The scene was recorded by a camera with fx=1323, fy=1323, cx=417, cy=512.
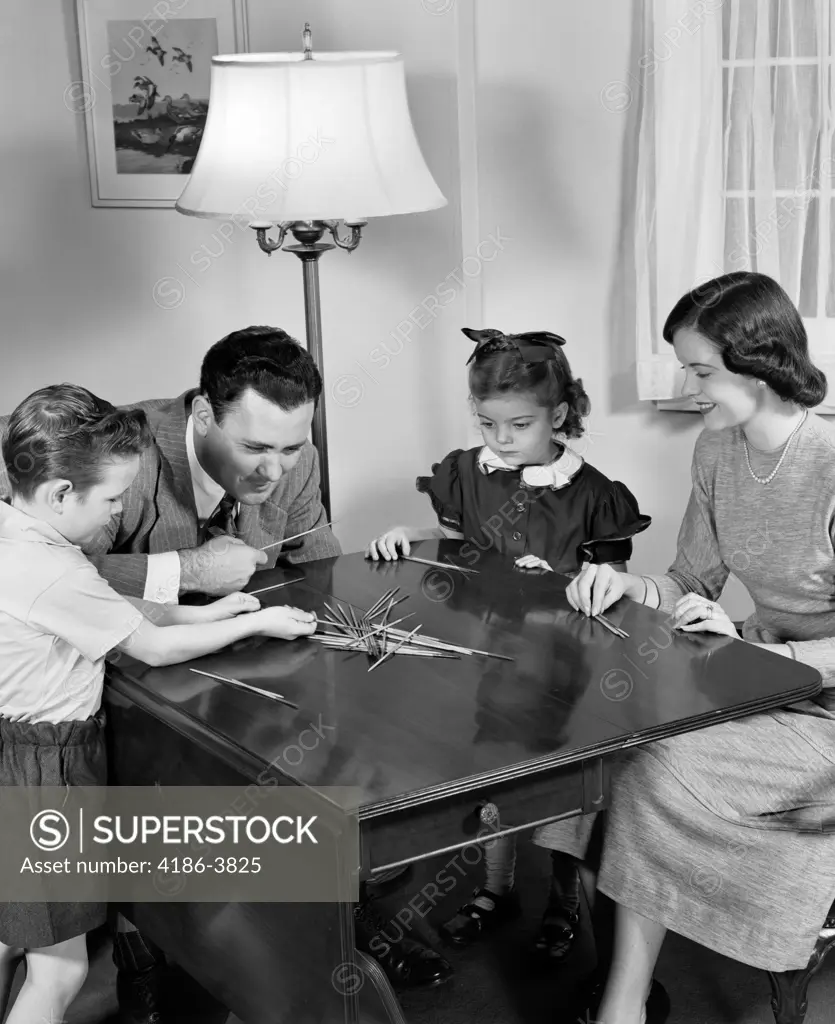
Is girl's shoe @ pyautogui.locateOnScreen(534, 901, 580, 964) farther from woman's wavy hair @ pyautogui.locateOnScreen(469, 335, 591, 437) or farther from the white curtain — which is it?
the white curtain

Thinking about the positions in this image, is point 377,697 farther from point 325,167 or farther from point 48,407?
point 325,167

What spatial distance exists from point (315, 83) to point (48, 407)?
1238mm

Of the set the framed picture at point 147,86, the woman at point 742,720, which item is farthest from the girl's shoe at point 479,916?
the framed picture at point 147,86

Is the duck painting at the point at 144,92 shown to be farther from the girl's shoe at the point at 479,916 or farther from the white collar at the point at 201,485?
the girl's shoe at the point at 479,916

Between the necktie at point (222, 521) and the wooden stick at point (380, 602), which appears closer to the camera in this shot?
the wooden stick at point (380, 602)

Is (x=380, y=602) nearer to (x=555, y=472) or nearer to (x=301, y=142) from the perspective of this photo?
(x=555, y=472)

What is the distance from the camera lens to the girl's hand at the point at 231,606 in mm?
2422

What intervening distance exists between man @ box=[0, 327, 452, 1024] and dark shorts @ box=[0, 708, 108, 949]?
0.39 meters

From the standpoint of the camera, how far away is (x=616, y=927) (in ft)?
7.48

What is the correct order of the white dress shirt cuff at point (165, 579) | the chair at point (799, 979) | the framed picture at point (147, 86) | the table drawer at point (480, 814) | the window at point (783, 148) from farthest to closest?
the framed picture at point (147, 86), the window at point (783, 148), the white dress shirt cuff at point (165, 579), the chair at point (799, 979), the table drawer at point (480, 814)

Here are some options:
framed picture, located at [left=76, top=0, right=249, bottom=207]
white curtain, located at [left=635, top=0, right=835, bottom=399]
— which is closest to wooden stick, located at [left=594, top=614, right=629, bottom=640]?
white curtain, located at [left=635, top=0, right=835, bottom=399]

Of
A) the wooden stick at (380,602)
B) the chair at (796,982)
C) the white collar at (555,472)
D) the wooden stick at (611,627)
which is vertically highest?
the white collar at (555,472)

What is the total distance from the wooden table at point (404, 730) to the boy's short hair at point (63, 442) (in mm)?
350

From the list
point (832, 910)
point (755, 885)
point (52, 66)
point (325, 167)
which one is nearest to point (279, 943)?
point (755, 885)
